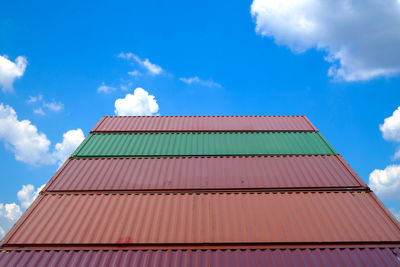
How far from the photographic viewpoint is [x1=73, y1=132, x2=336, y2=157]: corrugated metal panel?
12469 millimetres

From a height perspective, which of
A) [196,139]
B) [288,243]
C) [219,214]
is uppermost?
[196,139]

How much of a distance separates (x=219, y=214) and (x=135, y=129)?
28.1 ft

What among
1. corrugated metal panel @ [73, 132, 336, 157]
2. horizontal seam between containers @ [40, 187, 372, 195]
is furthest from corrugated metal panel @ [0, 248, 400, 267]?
corrugated metal panel @ [73, 132, 336, 157]

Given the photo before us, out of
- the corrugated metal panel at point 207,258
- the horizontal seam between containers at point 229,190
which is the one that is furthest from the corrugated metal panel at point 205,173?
the corrugated metal panel at point 207,258

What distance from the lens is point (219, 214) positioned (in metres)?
8.68

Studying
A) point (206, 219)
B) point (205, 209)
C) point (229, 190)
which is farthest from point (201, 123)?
point (206, 219)

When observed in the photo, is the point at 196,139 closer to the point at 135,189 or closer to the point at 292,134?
the point at 135,189

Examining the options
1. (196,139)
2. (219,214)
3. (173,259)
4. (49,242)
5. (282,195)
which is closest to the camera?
(173,259)

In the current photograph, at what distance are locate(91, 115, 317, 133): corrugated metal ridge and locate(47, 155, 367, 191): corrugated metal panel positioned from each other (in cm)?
325

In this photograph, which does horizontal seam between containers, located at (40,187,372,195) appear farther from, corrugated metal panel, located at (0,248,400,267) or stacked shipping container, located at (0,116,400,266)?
corrugated metal panel, located at (0,248,400,267)

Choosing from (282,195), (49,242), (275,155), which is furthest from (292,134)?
(49,242)

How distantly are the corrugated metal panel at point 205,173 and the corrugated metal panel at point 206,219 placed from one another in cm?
57

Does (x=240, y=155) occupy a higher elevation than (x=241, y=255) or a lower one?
higher

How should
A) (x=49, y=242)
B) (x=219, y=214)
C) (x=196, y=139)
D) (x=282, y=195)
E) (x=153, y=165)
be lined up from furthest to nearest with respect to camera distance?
(x=196, y=139), (x=153, y=165), (x=282, y=195), (x=219, y=214), (x=49, y=242)
